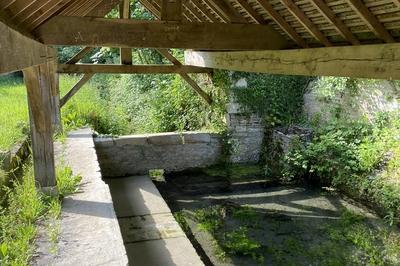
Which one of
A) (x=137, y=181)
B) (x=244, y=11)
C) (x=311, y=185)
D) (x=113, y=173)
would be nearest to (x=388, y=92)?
(x=311, y=185)

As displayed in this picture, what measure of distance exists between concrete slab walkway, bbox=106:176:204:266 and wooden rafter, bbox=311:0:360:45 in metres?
2.81

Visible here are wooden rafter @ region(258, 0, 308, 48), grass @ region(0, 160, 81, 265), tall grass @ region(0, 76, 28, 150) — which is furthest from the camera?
tall grass @ region(0, 76, 28, 150)

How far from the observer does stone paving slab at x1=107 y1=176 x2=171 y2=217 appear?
6.23 m

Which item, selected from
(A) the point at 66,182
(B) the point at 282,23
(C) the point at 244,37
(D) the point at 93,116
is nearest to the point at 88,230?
(A) the point at 66,182

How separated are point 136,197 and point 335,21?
460cm

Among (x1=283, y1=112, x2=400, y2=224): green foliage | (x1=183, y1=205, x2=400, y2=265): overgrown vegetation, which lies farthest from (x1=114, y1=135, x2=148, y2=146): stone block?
(x1=283, y1=112, x2=400, y2=224): green foliage

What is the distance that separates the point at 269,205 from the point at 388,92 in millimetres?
2947

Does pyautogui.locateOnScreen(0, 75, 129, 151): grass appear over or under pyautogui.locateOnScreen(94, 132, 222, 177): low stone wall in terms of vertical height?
over

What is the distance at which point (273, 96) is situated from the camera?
891cm

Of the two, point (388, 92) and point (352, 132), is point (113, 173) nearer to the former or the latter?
point (352, 132)

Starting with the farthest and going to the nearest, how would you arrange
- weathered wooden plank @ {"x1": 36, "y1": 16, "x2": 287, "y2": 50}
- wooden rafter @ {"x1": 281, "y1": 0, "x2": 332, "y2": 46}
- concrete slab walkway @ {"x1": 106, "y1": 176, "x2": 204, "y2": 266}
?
concrete slab walkway @ {"x1": 106, "y1": 176, "x2": 204, "y2": 266}, weathered wooden plank @ {"x1": 36, "y1": 16, "x2": 287, "y2": 50}, wooden rafter @ {"x1": 281, "y1": 0, "x2": 332, "y2": 46}

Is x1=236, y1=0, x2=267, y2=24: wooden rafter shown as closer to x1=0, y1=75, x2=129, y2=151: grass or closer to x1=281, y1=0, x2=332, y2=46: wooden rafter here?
x1=281, y1=0, x2=332, y2=46: wooden rafter

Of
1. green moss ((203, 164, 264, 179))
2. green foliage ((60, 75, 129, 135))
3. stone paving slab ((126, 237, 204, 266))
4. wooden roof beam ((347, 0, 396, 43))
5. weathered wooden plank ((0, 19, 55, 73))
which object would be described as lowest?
stone paving slab ((126, 237, 204, 266))

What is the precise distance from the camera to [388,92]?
23.6ft
